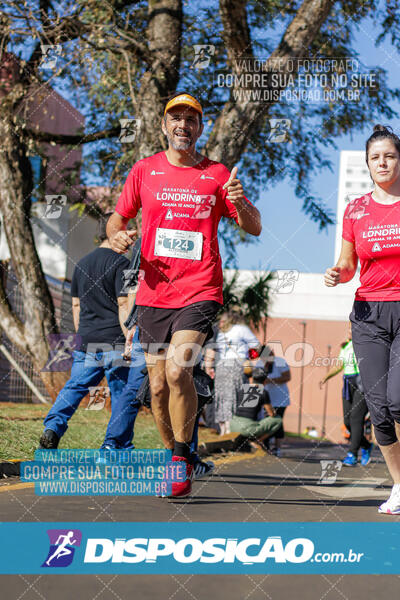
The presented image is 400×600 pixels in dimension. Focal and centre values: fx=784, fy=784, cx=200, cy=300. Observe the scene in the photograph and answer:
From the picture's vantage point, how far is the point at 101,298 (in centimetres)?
623

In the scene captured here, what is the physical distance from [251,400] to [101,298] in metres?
3.65

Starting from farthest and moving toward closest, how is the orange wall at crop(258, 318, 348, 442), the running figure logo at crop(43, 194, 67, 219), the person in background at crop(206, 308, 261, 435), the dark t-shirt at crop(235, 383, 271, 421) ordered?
the orange wall at crop(258, 318, 348, 442), the running figure logo at crop(43, 194, 67, 219), the person in background at crop(206, 308, 261, 435), the dark t-shirt at crop(235, 383, 271, 421)

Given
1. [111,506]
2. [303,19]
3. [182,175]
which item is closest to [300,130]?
[303,19]

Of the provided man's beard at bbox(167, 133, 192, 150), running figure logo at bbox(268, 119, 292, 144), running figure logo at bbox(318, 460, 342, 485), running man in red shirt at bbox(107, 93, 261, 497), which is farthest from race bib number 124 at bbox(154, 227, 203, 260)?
running figure logo at bbox(268, 119, 292, 144)

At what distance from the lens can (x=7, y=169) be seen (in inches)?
476

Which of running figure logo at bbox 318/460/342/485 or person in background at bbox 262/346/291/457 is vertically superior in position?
person in background at bbox 262/346/291/457

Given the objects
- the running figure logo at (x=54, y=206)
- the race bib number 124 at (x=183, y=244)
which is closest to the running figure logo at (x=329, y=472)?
the race bib number 124 at (x=183, y=244)

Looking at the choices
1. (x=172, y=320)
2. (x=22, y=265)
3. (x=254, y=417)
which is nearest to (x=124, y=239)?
(x=172, y=320)

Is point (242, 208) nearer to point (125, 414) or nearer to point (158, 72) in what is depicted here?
point (125, 414)

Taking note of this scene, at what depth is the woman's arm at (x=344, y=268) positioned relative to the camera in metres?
4.51

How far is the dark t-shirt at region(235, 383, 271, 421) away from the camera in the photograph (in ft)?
30.5

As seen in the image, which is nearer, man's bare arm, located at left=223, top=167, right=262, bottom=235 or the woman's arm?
man's bare arm, located at left=223, top=167, right=262, bottom=235

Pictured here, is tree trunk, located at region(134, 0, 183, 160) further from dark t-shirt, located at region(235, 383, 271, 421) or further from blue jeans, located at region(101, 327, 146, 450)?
blue jeans, located at region(101, 327, 146, 450)

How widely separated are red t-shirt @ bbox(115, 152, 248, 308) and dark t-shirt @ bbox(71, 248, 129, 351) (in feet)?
4.82
